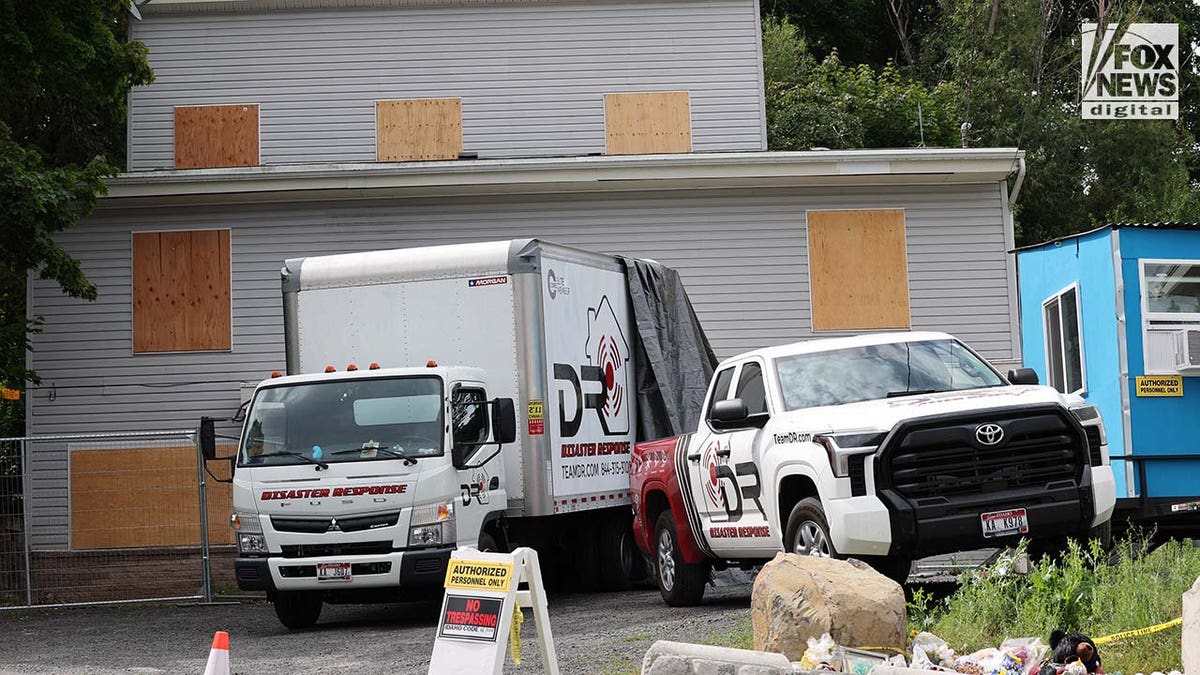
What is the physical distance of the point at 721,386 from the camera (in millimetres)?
13039

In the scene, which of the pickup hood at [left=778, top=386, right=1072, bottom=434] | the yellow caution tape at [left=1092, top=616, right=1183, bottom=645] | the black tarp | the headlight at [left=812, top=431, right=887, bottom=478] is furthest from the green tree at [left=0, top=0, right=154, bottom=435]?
the yellow caution tape at [left=1092, top=616, right=1183, bottom=645]

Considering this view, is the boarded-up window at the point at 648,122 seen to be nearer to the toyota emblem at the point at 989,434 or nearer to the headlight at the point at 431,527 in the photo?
the headlight at the point at 431,527

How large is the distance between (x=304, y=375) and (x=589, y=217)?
26.6 ft

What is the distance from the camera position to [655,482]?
46.2 feet

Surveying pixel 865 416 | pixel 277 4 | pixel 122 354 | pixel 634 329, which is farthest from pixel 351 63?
pixel 865 416

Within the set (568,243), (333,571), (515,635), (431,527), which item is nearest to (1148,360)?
(431,527)

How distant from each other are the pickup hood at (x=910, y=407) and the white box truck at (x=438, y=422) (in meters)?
3.76

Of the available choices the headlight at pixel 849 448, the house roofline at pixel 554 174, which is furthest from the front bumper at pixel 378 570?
the house roofline at pixel 554 174

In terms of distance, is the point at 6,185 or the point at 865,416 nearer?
the point at 865,416

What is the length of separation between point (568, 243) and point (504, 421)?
835 cm

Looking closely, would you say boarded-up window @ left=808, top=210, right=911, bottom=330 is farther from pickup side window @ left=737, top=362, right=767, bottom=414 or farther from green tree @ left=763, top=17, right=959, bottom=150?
green tree @ left=763, top=17, right=959, bottom=150

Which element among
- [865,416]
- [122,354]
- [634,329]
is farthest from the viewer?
[122,354]

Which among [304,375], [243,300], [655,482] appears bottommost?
[655,482]

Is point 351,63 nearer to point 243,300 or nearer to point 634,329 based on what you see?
point 243,300
